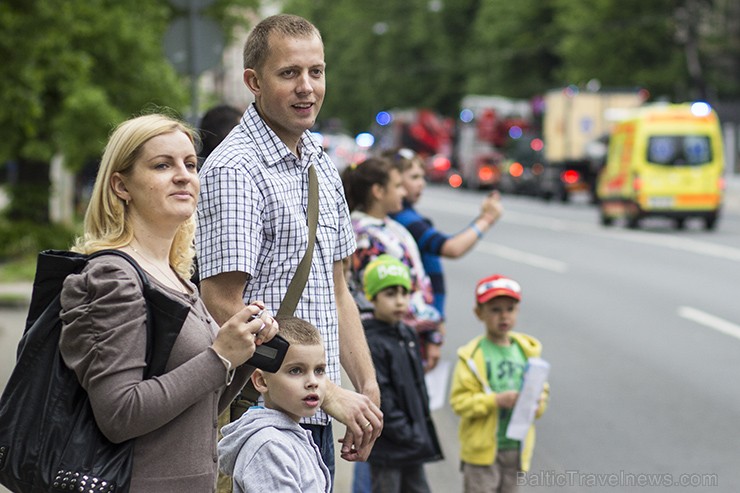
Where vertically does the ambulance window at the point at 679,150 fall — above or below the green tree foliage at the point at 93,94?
below

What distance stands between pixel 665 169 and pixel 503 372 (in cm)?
2477

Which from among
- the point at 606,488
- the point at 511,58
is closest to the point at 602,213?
the point at 606,488

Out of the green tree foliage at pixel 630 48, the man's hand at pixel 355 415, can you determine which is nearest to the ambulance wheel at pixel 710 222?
the man's hand at pixel 355 415

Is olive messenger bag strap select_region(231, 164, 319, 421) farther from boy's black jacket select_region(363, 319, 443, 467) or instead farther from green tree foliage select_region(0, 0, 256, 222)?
green tree foliage select_region(0, 0, 256, 222)

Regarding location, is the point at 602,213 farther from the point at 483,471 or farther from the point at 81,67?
the point at 483,471

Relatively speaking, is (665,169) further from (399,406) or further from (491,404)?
(399,406)

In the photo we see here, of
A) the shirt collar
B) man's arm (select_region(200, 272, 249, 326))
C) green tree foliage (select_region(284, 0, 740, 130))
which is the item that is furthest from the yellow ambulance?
man's arm (select_region(200, 272, 249, 326))

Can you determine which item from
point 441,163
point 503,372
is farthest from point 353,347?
point 441,163

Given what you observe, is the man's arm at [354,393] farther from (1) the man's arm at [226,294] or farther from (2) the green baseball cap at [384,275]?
(2) the green baseball cap at [384,275]

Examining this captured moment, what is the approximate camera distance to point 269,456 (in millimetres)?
3758

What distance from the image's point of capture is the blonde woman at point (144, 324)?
3273 millimetres

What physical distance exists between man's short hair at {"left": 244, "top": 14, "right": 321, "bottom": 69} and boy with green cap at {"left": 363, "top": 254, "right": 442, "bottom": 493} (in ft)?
6.64

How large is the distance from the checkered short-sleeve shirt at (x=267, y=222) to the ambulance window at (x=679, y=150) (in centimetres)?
2699
